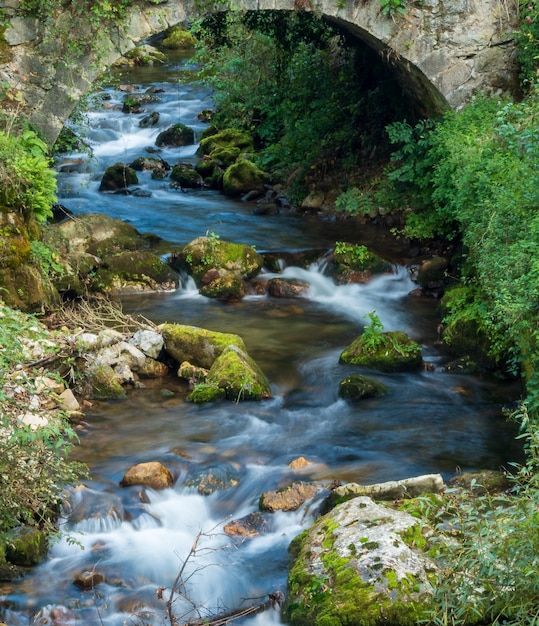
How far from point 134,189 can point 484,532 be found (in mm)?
10873

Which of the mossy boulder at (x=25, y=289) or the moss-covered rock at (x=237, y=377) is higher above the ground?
the mossy boulder at (x=25, y=289)

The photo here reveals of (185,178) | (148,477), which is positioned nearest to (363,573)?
(148,477)

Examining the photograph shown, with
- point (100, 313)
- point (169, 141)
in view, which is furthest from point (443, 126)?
point (169, 141)

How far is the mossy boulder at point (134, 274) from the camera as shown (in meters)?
9.70

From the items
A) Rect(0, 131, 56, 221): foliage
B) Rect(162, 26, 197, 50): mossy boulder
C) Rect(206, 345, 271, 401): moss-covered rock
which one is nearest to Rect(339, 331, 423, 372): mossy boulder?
Rect(206, 345, 271, 401): moss-covered rock

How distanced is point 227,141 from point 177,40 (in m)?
7.97

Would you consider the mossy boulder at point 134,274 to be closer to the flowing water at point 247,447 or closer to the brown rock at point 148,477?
the flowing water at point 247,447

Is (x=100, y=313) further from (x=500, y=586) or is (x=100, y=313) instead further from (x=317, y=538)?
(x=500, y=586)

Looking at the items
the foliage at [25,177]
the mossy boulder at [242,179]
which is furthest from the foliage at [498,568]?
the mossy boulder at [242,179]

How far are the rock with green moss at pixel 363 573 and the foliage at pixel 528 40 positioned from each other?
6.27 m

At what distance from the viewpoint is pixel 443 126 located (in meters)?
9.63

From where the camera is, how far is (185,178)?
14.0 m

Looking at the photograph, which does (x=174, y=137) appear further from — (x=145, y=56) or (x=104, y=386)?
(x=104, y=386)

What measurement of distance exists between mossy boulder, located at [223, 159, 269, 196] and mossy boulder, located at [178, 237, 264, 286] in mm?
3660
